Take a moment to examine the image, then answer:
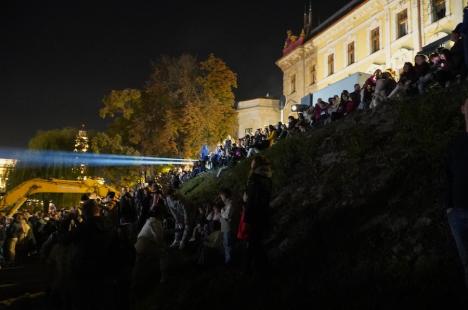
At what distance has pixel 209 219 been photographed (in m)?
12.8

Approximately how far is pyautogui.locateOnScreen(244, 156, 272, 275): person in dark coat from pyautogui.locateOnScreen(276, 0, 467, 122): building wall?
24063 millimetres

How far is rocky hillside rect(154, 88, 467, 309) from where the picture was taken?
5.52 meters

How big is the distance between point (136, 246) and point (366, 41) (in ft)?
102

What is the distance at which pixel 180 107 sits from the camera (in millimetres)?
40094

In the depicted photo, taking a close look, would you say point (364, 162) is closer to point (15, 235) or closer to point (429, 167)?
point (429, 167)

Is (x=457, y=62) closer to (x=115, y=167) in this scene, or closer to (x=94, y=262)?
(x=94, y=262)

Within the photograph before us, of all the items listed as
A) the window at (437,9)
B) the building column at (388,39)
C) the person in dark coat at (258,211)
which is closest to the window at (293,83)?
the building column at (388,39)

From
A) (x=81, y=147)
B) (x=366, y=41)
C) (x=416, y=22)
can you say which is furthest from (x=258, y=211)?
(x=81, y=147)

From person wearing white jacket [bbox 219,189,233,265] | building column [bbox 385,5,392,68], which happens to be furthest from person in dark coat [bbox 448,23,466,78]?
building column [bbox 385,5,392,68]

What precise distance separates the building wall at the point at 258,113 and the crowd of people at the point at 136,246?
4060 cm

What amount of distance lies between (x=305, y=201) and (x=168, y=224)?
692 cm

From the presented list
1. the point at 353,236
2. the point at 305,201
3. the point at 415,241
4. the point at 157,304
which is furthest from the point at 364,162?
the point at 157,304

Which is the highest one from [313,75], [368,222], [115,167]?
[313,75]

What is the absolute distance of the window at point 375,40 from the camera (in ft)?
110
